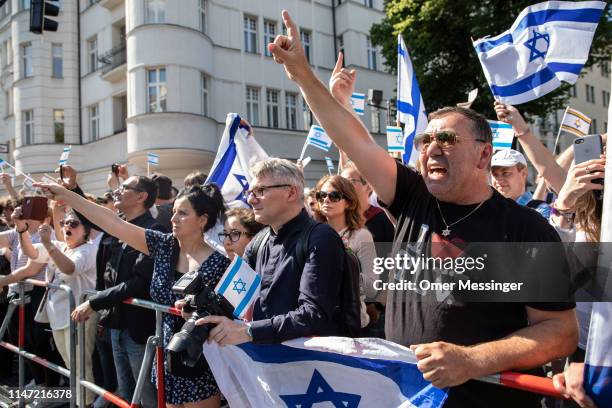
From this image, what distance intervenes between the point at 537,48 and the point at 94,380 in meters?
4.70

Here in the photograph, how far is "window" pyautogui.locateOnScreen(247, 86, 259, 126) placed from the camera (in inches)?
845

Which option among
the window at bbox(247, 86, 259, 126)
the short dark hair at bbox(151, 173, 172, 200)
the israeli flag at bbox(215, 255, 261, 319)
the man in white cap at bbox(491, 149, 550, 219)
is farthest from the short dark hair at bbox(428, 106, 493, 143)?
the window at bbox(247, 86, 259, 126)

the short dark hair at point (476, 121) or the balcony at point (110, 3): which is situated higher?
the balcony at point (110, 3)

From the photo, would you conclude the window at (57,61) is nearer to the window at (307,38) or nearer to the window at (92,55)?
the window at (92,55)

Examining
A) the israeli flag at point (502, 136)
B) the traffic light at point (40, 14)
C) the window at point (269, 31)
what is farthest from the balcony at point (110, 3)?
the israeli flag at point (502, 136)

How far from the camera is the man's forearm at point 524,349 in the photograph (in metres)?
1.75

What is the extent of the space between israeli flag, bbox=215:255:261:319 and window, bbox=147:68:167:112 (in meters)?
17.3

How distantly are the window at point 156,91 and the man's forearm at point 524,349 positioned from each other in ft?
60.0

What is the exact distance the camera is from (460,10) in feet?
58.9

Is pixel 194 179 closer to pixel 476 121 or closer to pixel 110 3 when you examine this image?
pixel 476 121

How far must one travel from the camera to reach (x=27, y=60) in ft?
77.8

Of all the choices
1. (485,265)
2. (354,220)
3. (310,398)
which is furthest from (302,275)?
(354,220)

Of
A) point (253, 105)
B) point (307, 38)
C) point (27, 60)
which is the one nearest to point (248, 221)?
point (253, 105)

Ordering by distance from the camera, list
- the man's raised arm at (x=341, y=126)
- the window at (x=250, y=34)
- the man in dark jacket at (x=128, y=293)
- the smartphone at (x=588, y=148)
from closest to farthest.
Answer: the smartphone at (x=588, y=148) < the man's raised arm at (x=341, y=126) < the man in dark jacket at (x=128, y=293) < the window at (x=250, y=34)
